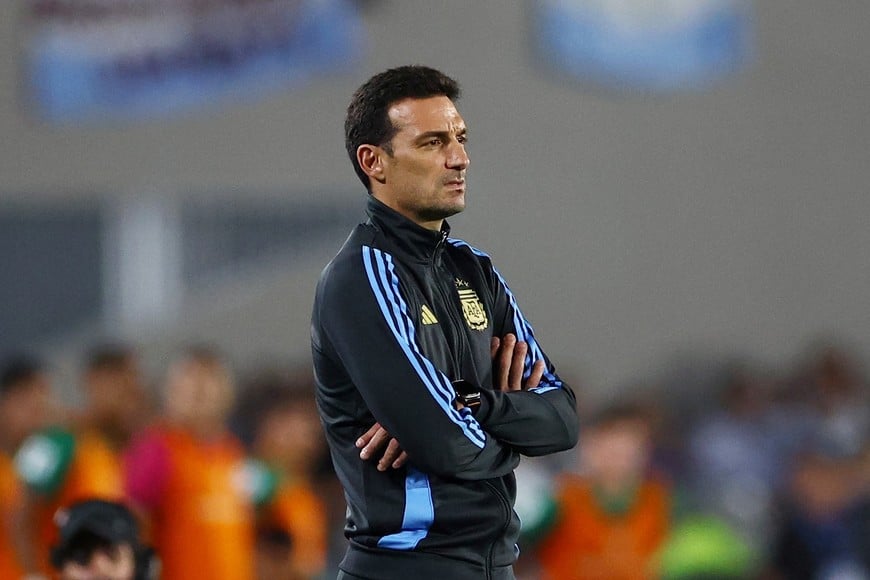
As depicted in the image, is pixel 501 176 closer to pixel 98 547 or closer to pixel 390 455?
pixel 98 547

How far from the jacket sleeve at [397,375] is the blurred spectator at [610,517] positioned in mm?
3521

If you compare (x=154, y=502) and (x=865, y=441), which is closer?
(x=154, y=502)

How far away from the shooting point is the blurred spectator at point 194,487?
22.0 feet

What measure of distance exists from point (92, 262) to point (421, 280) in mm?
10383

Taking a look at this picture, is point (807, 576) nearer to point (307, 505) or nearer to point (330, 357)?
point (307, 505)

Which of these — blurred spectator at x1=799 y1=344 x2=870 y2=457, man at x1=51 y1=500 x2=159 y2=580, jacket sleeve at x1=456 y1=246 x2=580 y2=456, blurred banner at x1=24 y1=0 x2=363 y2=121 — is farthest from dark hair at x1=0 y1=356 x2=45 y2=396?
blurred banner at x1=24 y1=0 x2=363 y2=121

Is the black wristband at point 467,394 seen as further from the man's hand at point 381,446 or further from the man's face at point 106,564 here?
the man's face at point 106,564

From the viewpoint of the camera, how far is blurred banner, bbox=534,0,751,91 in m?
14.0

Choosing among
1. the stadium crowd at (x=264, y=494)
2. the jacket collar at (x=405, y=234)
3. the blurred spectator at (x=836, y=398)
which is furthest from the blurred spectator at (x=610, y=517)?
the jacket collar at (x=405, y=234)

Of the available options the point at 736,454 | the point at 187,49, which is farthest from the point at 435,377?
the point at 187,49

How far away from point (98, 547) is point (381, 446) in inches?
53.0

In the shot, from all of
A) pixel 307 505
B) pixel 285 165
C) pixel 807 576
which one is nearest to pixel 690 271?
pixel 285 165

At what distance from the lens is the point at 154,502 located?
674cm

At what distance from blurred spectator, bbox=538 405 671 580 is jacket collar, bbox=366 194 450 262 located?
350 centimetres
